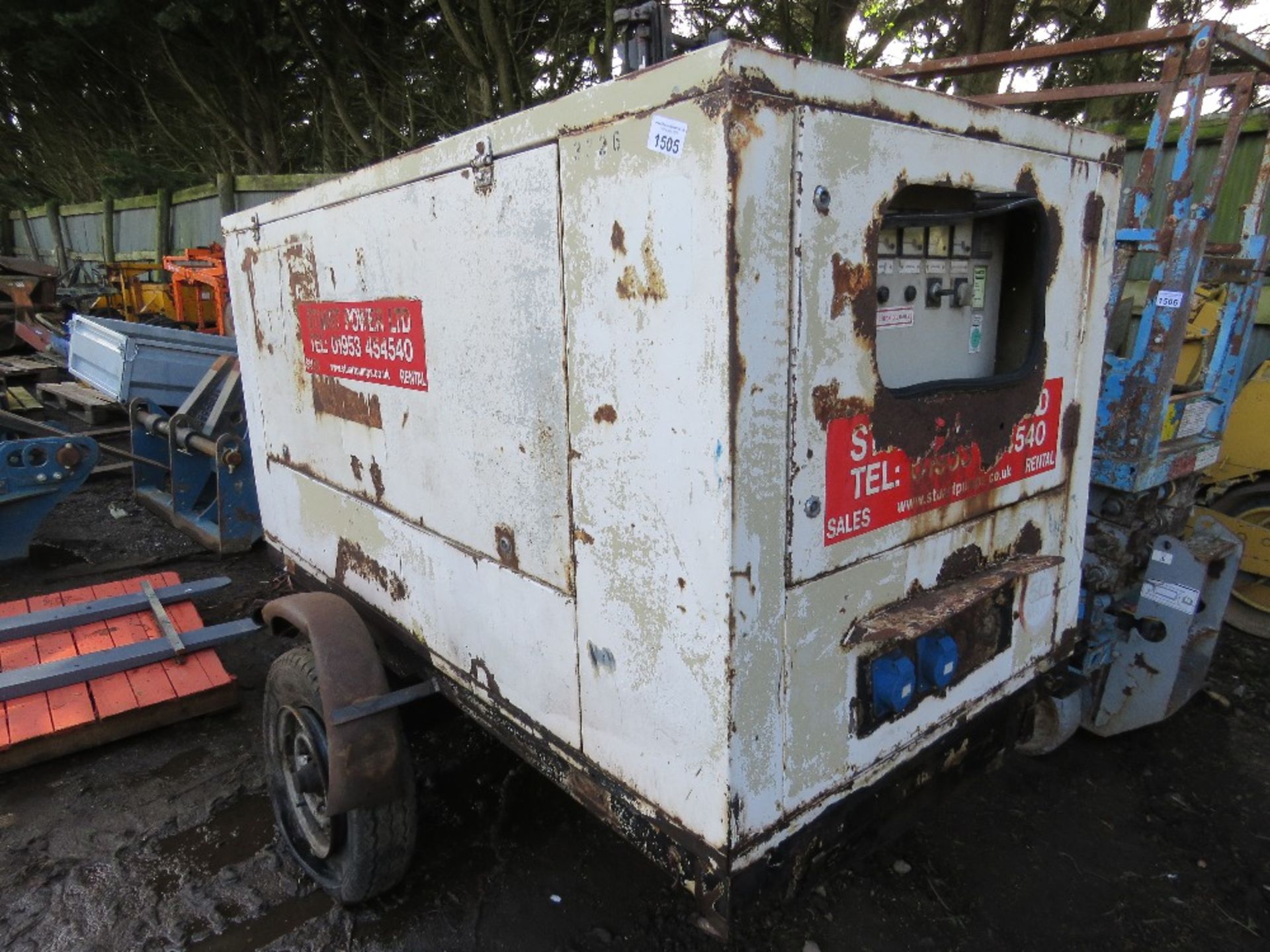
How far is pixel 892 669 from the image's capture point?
5.06 ft

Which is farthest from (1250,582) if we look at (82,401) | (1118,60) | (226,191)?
(226,191)

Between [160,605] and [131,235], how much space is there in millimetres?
16167

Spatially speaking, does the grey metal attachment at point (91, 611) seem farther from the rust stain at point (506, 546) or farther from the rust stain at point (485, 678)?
the rust stain at point (506, 546)

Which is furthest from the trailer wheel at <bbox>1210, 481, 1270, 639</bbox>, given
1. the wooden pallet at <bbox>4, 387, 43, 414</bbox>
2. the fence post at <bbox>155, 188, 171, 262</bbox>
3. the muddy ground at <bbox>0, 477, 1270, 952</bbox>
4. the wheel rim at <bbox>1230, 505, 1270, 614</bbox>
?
the fence post at <bbox>155, 188, 171, 262</bbox>

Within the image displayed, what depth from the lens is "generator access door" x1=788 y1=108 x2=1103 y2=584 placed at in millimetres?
1257

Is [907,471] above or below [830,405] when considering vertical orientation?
below

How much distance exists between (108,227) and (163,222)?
327 centimetres

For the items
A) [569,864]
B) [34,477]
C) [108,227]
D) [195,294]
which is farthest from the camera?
[108,227]

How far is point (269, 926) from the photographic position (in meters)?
2.26

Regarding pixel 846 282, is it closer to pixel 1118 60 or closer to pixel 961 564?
pixel 961 564

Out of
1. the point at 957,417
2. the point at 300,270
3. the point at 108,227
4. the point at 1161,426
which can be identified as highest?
the point at 108,227

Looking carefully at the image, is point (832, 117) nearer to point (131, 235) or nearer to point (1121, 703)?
point (1121, 703)

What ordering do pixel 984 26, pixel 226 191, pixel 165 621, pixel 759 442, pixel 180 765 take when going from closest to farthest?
pixel 759 442 < pixel 180 765 < pixel 165 621 < pixel 984 26 < pixel 226 191

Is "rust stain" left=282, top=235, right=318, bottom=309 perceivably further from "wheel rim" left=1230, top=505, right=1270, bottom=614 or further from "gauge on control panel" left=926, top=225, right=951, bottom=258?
"wheel rim" left=1230, top=505, right=1270, bottom=614
